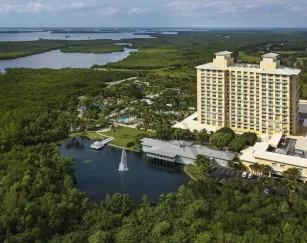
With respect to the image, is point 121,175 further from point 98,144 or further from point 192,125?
point 192,125

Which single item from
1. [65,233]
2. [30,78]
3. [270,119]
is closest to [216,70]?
[270,119]

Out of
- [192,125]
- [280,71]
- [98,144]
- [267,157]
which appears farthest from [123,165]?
[280,71]

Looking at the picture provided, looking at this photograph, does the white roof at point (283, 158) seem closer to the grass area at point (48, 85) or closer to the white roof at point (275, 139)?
the white roof at point (275, 139)

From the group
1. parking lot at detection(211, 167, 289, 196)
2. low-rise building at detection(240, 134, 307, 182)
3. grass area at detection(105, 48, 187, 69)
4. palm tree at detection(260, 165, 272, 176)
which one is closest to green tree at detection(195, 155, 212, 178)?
parking lot at detection(211, 167, 289, 196)

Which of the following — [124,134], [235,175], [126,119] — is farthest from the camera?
[126,119]

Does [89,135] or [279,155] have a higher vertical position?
[279,155]

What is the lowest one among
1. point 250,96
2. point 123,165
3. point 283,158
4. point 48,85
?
point 123,165
